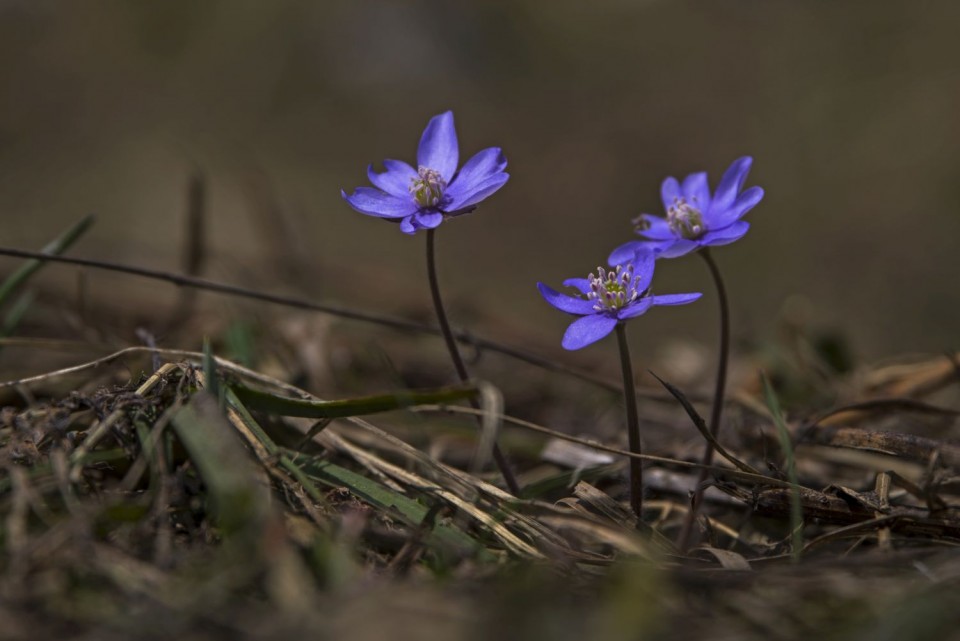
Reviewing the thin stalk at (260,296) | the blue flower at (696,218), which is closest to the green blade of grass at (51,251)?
the thin stalk at (260,296)

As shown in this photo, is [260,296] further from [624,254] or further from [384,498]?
[624,254]

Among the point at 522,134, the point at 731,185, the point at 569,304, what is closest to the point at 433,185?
the point at 569,304

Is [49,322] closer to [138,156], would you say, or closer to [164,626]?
[164,626]

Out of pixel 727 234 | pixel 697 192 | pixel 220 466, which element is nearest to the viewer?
pixel 220 466

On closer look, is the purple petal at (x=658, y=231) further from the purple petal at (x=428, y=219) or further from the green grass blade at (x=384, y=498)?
the green grass blade at (x=384, y=498)

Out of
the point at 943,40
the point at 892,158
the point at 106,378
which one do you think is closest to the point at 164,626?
the point at 106,378

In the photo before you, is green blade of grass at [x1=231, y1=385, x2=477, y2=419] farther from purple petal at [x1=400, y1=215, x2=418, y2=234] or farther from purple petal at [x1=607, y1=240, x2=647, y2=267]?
purple petal at [x1=607, y1=240, x2=647, y2=267]
